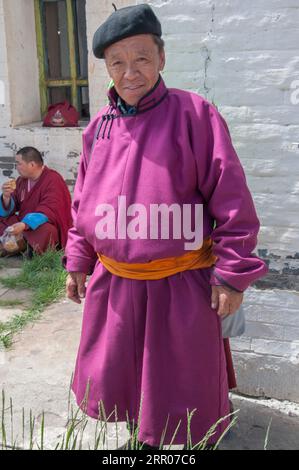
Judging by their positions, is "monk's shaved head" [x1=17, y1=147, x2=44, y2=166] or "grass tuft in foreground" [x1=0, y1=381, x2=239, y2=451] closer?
"grass tuft in foreground" [x1=0, y1=381, x2=239, y2=451]

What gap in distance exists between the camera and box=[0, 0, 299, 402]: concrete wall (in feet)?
6.93

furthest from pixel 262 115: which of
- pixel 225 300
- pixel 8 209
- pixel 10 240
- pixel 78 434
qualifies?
A: pixel 8 209

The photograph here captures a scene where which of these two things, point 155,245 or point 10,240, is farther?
point 10,240

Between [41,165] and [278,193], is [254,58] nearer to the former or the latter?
[278,193]

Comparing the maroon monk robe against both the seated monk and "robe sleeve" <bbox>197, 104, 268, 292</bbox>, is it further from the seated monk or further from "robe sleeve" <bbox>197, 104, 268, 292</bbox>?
"robe sleeve" <bbox>197, 104, 268, 292</bbox>

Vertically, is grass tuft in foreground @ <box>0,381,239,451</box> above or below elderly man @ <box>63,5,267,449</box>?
below

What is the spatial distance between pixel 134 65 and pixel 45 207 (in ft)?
11.6

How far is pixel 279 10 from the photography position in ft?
6.79

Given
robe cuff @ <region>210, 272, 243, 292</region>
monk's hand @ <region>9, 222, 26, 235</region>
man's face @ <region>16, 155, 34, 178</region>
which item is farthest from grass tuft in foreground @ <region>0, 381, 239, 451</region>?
man's face @ <region>16, 155, 34, 178</region>

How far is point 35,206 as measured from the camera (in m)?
5.18

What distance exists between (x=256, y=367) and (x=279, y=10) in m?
1.61

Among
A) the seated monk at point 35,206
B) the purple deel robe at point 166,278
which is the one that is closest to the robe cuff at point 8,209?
the seated monk at point 35,206

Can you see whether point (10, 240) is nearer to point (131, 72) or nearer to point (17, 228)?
point (17, 228)

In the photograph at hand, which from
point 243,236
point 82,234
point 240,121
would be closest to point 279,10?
point 240,121
